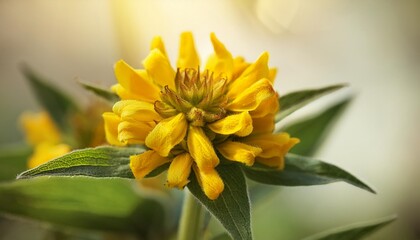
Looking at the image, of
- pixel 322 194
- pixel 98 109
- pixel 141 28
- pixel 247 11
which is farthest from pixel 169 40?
pixel 98 109

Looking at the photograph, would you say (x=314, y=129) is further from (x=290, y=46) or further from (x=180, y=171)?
(x=290, y=46)

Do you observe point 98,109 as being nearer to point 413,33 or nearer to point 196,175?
point 196,175

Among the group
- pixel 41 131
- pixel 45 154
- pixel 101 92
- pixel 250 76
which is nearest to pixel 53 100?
pixel 41 131

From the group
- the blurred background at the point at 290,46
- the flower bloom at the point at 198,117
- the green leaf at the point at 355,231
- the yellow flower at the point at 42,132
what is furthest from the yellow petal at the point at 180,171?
the blurred background at the point at 290,46

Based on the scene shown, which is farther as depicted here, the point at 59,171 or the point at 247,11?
the point at 247,11

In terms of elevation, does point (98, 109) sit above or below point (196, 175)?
above

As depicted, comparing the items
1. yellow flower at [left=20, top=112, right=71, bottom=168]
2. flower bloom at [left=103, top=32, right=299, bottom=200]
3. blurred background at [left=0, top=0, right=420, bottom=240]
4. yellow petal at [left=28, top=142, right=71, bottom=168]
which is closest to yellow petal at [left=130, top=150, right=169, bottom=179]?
flower bloom at [left=103, top=32, right=299, bottom=200]

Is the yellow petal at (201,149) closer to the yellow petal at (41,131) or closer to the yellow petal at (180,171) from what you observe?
the yellow petal at (180,171)
